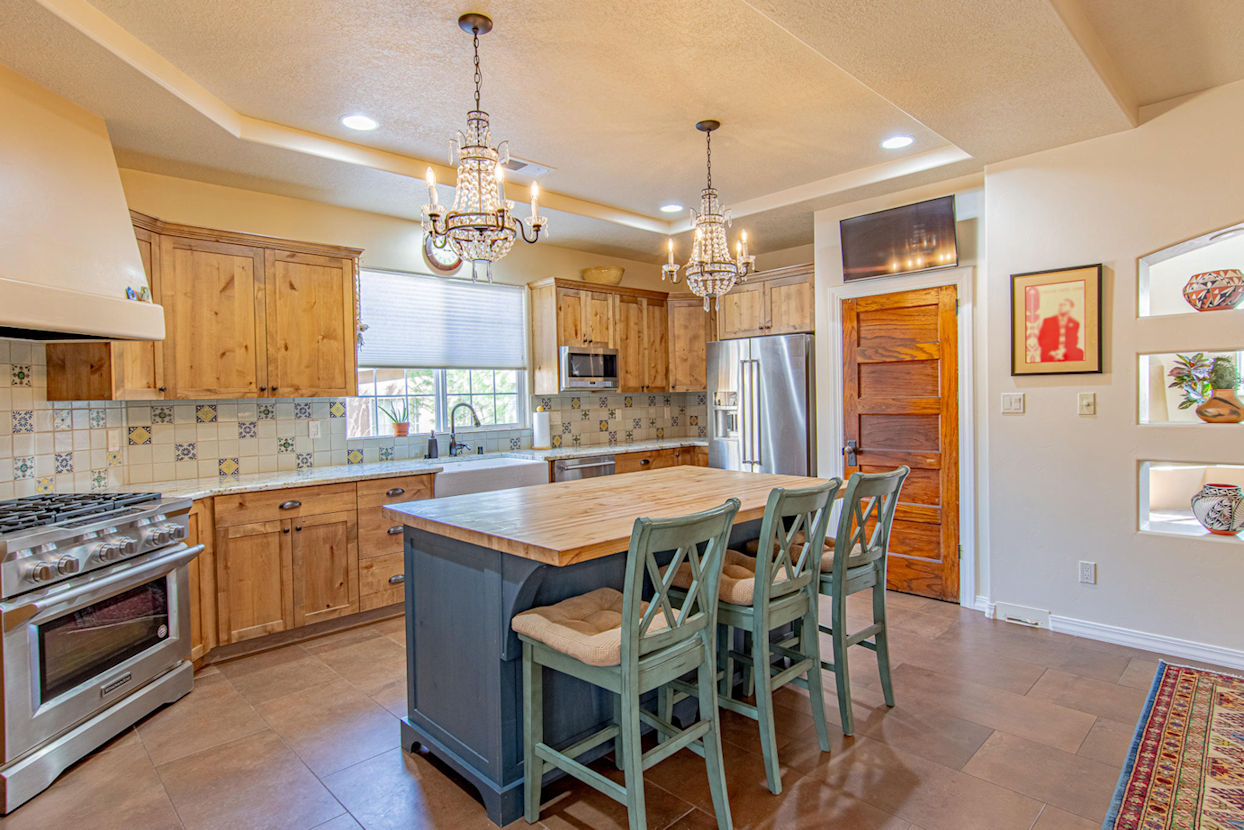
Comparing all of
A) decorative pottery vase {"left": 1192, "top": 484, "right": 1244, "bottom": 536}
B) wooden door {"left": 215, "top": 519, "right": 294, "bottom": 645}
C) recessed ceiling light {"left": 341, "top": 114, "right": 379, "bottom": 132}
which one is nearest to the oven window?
wooden door {"left": 215, "top": 519, "right": 294, "bottom": 645}

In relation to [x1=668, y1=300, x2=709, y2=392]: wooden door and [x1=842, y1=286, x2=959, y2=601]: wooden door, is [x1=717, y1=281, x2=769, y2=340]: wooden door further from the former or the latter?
[x1=842, y1=286, x2=959, y2=601]: wooden door

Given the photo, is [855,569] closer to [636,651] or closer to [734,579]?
[734,579]

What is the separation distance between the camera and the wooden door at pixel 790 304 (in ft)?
15.7

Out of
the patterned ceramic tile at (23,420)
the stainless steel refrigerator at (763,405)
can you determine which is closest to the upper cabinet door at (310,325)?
the patterned ceramic tile at (23,420)

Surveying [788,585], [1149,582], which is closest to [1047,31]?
[788,585]

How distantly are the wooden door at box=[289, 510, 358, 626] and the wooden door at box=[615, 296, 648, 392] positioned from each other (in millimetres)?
2670

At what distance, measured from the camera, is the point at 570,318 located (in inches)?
205

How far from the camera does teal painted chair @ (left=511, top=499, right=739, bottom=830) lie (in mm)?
1687

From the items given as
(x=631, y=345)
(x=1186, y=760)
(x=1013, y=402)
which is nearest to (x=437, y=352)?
(x=631, y=345)

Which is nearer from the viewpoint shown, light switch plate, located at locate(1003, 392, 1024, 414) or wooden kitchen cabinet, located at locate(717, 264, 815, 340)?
light switch plate, located at locate(1003, 392, 1024, 414)

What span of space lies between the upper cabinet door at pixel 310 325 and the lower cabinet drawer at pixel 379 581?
1.05 m

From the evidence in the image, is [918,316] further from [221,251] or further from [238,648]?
[238,648]

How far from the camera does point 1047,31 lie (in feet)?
7.37

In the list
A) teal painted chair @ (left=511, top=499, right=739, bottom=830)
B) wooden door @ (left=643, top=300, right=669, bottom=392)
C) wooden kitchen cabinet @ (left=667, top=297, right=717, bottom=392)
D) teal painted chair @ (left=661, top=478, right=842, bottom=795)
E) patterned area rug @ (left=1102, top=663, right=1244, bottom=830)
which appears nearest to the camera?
teal painted chair @ (left=511, top=499, right=739, bottom=830)
